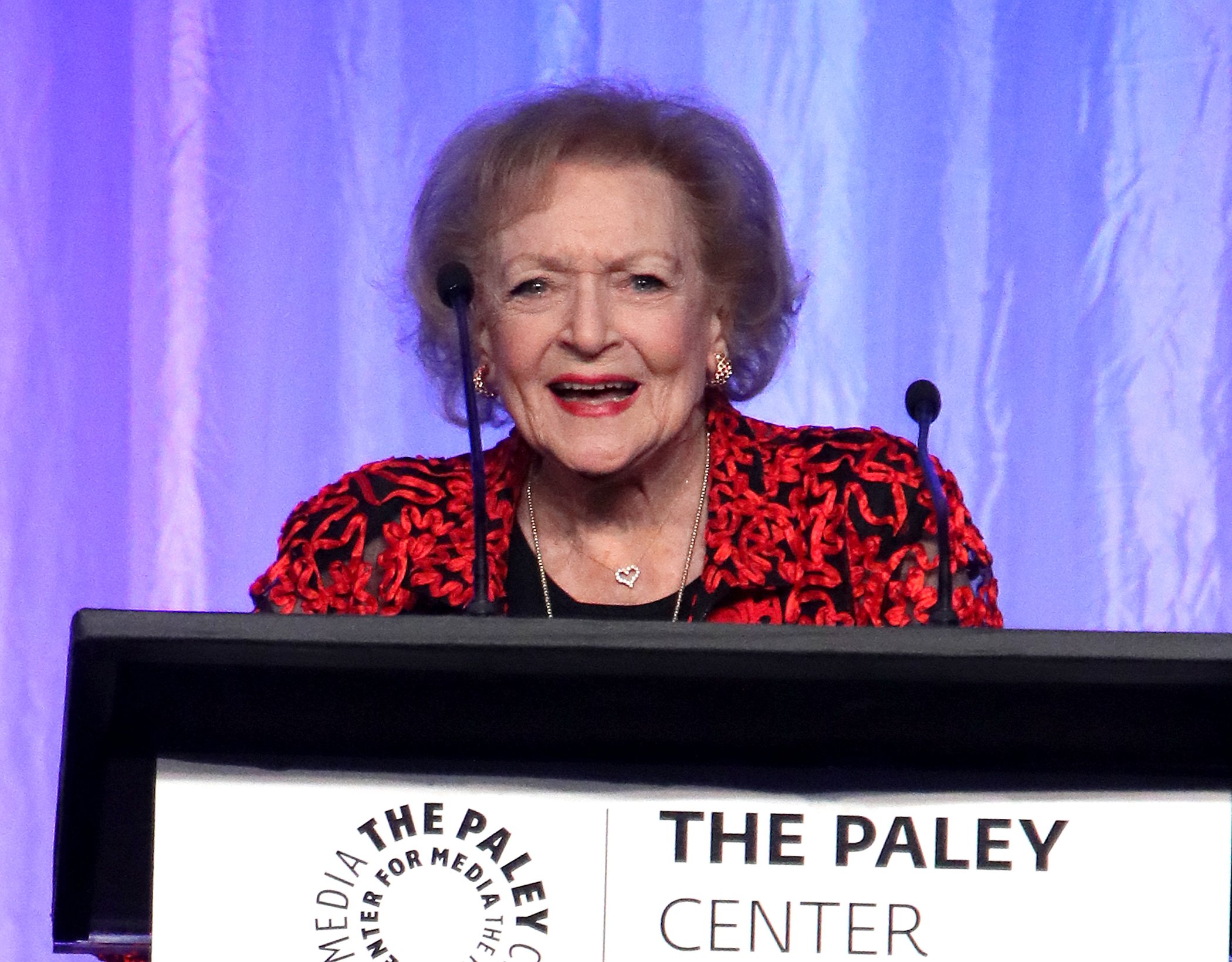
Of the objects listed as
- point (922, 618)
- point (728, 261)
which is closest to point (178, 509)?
point (728, 261)

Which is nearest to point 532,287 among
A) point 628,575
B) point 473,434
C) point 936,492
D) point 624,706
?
point 628,575

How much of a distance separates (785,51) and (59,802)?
1660mm

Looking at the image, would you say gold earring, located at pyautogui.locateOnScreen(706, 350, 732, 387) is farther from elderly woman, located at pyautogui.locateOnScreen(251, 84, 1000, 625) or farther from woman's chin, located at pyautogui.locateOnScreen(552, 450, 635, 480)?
woman's chin, located at pyautogui.locateOnScreen(552, 450, 635, 480)

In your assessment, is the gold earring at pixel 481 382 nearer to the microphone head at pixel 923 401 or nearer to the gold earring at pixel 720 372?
the gold earring at pixel 720 372

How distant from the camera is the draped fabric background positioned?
238cm

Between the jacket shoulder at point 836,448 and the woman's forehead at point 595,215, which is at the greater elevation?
the woman's forehead at point 595,215

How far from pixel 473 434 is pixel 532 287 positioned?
50cm

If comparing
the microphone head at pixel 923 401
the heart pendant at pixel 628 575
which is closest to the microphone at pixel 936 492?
the microphone head at pixel 923 401

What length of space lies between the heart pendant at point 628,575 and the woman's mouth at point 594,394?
0.20 meters

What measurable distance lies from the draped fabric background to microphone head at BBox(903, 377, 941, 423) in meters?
1.01

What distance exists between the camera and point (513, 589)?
193 cm

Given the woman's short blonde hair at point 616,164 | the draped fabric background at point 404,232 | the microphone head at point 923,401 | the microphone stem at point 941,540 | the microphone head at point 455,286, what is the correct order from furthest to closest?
the draped fabric background at point 404,232
the woman's short blonde hair at point 616,164
the microphone head at point 455,286
the microphone head at point 923,401
the microphone stem at point 941,540

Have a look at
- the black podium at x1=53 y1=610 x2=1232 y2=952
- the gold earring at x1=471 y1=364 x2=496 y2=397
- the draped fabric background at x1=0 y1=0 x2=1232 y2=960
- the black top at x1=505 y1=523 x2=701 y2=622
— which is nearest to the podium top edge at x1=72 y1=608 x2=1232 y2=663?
the black podium at x1=53 y1=610 x2=1232 y2=952

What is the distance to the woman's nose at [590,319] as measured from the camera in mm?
1798
